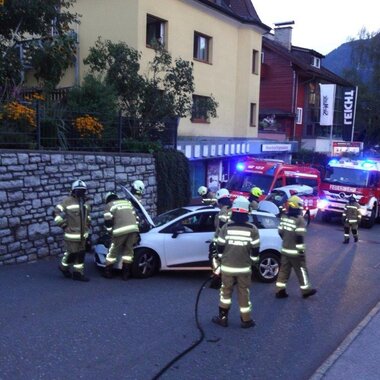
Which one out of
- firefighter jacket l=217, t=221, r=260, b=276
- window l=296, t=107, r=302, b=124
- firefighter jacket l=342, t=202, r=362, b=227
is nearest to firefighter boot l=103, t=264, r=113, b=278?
firefighter jacket l=217, t=221, r=260, b=276

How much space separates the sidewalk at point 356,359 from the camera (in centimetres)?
507

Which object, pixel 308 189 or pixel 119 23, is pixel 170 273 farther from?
pixel 119 23

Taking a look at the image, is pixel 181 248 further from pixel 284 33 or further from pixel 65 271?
pixel 284 33

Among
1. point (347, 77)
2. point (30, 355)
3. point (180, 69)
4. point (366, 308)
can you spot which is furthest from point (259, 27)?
point (347, 77)

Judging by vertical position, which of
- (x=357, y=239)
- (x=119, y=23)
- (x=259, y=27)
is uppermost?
(x=259, y=27)

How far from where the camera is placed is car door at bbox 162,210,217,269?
9.41m

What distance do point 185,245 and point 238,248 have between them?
295 centimetres

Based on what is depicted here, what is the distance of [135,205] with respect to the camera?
9.46 m

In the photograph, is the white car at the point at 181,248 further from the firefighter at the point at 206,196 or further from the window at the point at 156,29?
the window at the point at 156,29

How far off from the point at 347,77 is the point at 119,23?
1555 inches

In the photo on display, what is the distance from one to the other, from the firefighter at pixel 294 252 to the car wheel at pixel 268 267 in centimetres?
A: 112

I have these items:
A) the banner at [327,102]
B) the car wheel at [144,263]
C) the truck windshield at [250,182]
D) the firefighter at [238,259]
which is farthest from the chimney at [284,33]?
the firefighter at [238,259]

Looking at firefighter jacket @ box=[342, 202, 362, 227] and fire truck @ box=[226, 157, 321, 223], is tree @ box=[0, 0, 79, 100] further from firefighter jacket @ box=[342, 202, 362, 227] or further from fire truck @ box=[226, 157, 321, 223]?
firefighter jacket @ box=[342, 202, 362, 227]

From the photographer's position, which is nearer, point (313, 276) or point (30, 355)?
point (30, 355)
